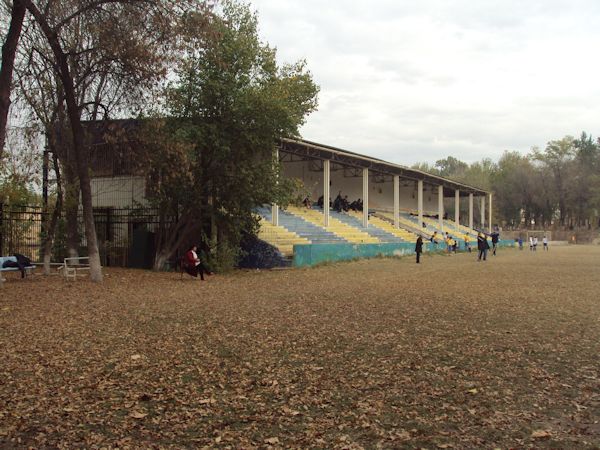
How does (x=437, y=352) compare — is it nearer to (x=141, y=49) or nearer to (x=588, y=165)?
(x=141, y=49)

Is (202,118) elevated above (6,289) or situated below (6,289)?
above

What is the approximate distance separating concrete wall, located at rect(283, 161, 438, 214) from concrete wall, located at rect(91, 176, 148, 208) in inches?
486

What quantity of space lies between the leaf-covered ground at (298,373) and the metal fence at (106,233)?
8.88m

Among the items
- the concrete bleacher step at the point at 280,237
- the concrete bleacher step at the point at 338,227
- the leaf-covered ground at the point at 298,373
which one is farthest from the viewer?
the concrete bleacher step at the point at 338,227

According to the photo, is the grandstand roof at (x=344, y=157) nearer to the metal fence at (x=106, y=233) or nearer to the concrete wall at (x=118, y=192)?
the concrete wall at (x=118, y=192)

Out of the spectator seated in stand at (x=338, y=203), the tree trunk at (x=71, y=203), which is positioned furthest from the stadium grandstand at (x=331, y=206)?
the tree trunk at (x=71, y=203)

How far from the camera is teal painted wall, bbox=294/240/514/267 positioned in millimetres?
23656

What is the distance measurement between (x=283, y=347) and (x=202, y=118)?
13.5 meters

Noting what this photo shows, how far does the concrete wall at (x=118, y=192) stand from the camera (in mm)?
23000

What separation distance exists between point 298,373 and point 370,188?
145 feet

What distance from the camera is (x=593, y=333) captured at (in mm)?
8281

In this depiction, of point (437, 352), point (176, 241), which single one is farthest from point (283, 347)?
point (176, 241)

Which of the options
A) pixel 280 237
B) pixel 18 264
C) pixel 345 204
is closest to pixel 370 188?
pixel 345 204

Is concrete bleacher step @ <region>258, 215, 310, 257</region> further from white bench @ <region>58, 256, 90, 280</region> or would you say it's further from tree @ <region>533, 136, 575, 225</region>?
tree @ <region>533, 136, 575, 225</region>
